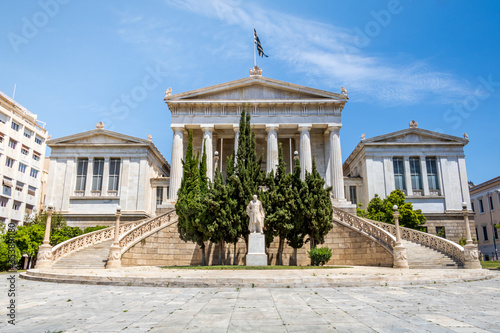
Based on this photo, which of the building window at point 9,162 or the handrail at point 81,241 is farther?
the building window at point 9,162

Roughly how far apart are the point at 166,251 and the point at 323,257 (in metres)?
11.0

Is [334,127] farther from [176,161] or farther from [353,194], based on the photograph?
[176,161]

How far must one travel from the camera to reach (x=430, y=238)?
2567cm

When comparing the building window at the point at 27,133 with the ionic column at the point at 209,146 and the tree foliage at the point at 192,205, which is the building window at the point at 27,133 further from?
the tree foliage at the point at 192,205

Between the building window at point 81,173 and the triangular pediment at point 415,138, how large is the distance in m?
33.9

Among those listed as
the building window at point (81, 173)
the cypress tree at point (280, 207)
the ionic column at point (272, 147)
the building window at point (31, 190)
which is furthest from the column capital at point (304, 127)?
the building window at point (31, 190)

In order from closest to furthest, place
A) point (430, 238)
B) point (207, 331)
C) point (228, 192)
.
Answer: point (207, 331) → point (228, 192) → point (430, 238)

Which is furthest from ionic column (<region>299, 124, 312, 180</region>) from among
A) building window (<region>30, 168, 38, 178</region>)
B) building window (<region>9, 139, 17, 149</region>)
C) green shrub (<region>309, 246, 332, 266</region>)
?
building window (<region>30, 168, 38, 178</region>)

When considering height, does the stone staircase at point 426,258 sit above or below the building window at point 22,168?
below

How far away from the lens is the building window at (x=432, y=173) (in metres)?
45.2

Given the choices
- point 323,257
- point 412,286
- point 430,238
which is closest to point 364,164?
point 430,238

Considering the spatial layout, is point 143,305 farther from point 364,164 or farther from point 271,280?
point 364,164

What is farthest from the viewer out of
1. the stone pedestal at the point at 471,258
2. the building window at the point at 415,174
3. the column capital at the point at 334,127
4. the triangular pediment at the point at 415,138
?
the triangular pediment at the point at 415,138

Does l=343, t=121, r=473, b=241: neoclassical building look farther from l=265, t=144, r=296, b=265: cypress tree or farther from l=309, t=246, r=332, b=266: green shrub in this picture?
l=265, t=144, r=296, b=265: cypress tree
